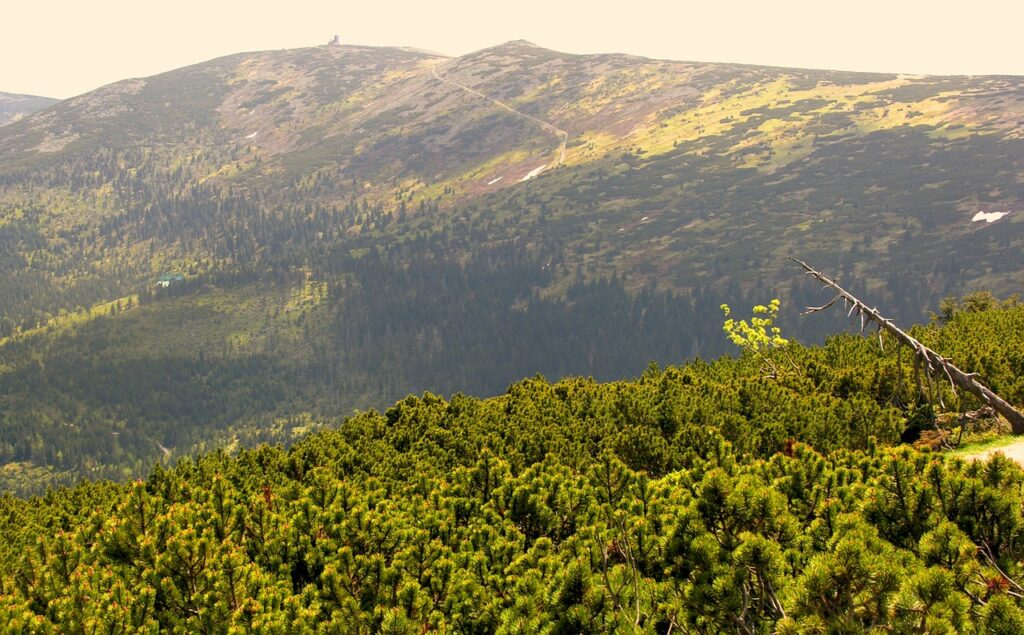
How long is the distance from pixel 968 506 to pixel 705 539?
115 inches

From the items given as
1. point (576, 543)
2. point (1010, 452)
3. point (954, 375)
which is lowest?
point (1010, 452)

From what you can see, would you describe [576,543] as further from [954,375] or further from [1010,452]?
[954,375]

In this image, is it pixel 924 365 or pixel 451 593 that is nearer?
pixel 451 593

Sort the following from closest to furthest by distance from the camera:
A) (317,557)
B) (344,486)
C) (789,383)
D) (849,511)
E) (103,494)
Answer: (849,511), (317,557), (344,486), (103,494), (789,383)

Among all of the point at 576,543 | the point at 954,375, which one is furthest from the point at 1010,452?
the point at 576,543

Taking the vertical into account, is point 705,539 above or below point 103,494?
above

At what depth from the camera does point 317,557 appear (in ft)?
35.3

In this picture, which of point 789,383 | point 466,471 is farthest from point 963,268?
point 466,471

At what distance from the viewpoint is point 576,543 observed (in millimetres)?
9344

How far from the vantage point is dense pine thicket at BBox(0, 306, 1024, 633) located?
6.80m

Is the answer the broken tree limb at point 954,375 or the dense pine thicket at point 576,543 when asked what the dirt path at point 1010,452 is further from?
the dense pine thicket at point 576,543

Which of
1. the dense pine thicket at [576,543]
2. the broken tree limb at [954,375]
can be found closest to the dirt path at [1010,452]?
the broken tree limb at [954,375]

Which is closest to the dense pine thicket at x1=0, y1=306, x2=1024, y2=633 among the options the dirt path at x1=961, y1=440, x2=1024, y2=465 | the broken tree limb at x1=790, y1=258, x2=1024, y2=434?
the broken tree limb at x1=790, y1=258, x2=1024, y2=434

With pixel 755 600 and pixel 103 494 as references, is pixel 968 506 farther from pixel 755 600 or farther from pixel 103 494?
pixel 103 494
